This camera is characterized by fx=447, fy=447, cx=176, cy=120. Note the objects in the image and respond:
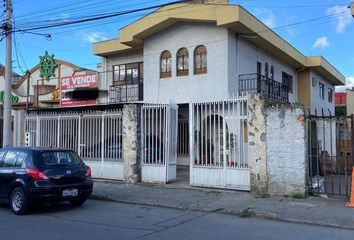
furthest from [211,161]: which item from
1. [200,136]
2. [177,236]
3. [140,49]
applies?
[140,49]

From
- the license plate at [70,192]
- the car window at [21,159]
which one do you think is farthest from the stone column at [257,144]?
the car window at [21,159]

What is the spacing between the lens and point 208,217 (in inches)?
384

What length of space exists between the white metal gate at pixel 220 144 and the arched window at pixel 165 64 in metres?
8.65

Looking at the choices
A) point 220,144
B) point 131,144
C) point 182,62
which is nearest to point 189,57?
point 182,62

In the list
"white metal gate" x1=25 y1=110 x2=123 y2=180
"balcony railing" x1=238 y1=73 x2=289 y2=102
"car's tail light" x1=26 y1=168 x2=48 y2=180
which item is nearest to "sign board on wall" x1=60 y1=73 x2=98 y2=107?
"white metal gate" x1=25 y1=110 x2=123 y2=180

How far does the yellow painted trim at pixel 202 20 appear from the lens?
19578 mm

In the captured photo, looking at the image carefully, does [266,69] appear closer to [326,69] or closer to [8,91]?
[326,69]

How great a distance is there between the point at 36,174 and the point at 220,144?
18.1ft

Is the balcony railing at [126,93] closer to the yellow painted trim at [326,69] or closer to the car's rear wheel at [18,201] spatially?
the yellow painted trim at [326,69]

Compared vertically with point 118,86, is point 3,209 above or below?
below

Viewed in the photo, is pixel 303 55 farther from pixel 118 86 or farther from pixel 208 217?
pixel 208 217

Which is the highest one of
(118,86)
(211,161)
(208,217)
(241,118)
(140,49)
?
(140,49)

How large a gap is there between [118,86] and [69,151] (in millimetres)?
14388

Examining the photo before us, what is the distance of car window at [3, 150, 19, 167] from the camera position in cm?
1065
